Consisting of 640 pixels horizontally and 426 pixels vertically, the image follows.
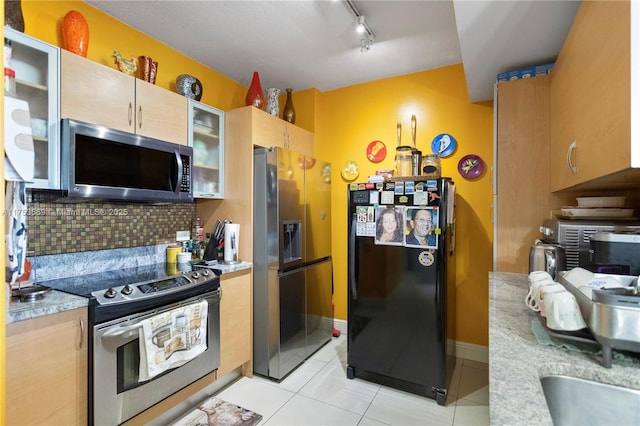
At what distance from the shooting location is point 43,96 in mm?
1580

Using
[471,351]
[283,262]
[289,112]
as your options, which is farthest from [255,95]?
[471,351]

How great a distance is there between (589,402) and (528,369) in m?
0.16

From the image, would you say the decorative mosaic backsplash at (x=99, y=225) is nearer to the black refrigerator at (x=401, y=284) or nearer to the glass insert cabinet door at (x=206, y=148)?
the glass insert cabinet door at (x=206, y=148)

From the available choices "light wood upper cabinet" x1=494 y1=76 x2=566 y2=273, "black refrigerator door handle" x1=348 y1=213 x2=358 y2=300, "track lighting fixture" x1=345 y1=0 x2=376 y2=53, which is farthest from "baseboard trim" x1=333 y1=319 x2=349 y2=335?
"track lighting fixture" x1=345 y1=0 x2=376 y2=53

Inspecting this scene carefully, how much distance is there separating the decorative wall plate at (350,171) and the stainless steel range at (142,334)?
1.70 metres

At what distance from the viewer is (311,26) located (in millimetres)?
2219

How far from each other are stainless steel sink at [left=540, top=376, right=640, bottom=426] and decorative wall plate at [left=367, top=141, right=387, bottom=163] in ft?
8.04

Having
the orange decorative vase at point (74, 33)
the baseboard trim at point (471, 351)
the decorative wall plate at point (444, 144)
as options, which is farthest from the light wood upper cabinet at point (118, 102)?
the baseboard trim at point (471, 351)

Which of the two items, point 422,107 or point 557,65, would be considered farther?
point 422,107

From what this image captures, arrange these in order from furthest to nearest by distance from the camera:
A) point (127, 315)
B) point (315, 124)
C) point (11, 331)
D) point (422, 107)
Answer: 1. point (315, 124)
2. point (422, 107)
3. point (127, 315)
4. point (11, 331)

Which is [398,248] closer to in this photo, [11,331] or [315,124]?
[315,124]

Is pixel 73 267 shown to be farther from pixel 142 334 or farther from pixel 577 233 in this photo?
pixel 577 233

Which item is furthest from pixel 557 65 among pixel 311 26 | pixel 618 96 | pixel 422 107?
pixel 311 26

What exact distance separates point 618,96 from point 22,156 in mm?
2164
